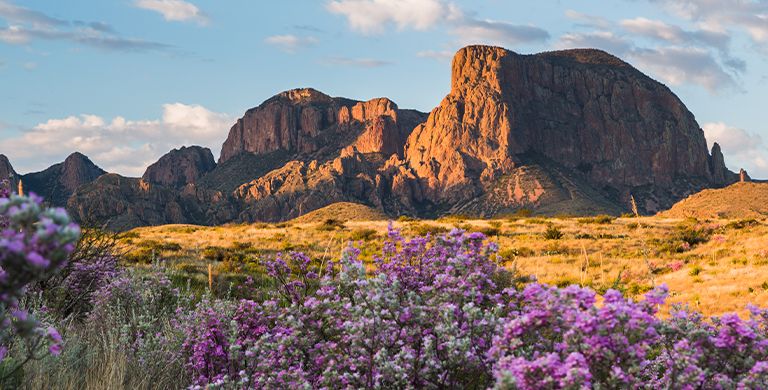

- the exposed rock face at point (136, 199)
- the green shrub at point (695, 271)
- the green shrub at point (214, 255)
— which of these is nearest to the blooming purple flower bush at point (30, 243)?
the green shrub at point (695, 271)

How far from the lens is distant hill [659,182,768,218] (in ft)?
311

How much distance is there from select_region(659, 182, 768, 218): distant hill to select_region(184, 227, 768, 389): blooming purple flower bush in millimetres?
94323

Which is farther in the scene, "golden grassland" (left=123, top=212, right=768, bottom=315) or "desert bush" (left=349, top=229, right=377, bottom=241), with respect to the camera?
"desert bush" (left=349, top=229, right=377, bottom=241)

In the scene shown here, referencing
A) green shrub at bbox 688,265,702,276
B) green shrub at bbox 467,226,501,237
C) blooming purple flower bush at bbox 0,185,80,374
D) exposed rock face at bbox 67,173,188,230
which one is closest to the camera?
blooming purple flower bush at bbox 0,185,80,374

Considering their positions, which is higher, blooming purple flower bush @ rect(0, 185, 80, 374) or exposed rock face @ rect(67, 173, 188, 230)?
exposed rock face @ rect(67, 173, 188, 230)

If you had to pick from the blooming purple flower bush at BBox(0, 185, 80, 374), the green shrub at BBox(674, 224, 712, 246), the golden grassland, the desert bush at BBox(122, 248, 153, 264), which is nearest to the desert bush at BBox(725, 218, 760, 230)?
the golden grassland

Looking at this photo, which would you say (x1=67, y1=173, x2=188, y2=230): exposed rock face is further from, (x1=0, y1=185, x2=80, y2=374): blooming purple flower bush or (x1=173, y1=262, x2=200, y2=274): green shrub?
(x1=0, y1=185, x2=80, y2=374): blooming purple flower bush

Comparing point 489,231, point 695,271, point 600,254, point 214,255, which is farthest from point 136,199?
point 600,254

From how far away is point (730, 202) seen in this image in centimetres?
10475

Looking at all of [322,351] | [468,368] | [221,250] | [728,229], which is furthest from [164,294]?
[728,229]

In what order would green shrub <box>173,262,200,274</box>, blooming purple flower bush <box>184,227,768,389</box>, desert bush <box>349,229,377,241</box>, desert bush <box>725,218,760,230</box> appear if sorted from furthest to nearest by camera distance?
desert bush <box>725,218,760,230</box>
desert bush <box>349,229,377,241</box>
green shrub <box>173,262,200,274</box>
blooming purple flower bush <box>184,227,768,389</box>

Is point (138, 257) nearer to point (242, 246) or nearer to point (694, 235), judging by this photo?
point (242, 246)

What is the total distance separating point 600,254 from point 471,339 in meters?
12.5

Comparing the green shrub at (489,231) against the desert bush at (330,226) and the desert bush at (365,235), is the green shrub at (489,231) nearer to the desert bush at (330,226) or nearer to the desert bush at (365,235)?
the desert bush at (365,235)
